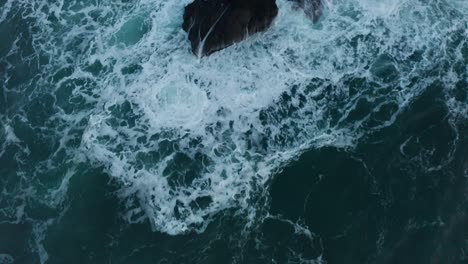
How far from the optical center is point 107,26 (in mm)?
36562

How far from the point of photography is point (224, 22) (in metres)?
33.4

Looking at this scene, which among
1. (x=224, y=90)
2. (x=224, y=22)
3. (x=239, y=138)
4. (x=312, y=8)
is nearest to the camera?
(x=239, y=138)

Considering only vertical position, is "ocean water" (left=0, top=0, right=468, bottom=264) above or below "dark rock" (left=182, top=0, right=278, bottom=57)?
below

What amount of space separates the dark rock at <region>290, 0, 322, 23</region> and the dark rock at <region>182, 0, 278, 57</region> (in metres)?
2.76

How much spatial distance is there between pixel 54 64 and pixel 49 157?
8135mm

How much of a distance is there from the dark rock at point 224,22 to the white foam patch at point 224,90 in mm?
750

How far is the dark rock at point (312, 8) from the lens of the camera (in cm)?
3544

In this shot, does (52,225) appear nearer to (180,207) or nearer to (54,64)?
(180,207)

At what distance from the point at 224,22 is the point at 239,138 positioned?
29.2 ft

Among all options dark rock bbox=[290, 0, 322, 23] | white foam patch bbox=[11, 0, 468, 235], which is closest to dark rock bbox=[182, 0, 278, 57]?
white foam patch bbox=[11, 0, 468, 235]

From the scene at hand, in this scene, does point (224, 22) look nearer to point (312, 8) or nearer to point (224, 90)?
point (224, 90)

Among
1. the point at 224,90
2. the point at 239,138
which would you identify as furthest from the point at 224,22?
the point at 239,138

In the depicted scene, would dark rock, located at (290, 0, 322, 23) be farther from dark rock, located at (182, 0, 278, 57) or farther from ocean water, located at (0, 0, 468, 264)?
dark rock, located at (182, 0, 278, 57)

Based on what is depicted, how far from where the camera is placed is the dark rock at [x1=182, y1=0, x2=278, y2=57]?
3338 cm
